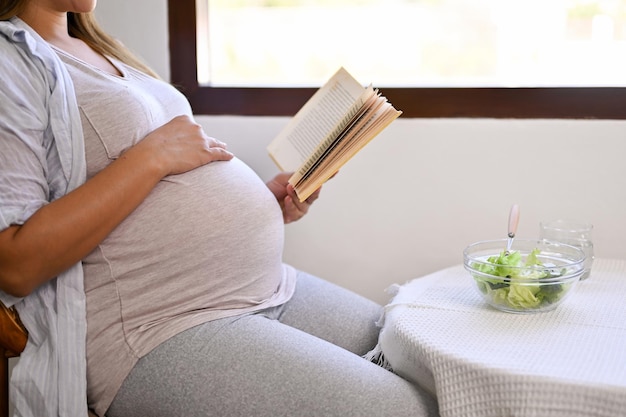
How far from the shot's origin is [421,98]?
68.7 inches

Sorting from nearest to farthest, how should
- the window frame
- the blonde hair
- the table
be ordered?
the table
the blonde hair
the window frame

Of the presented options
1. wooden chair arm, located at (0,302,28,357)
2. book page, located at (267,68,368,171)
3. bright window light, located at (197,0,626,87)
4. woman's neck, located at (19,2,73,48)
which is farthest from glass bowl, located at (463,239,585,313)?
woman's neck, located at (19,2,73,48)

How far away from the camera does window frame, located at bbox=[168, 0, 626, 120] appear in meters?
1.63

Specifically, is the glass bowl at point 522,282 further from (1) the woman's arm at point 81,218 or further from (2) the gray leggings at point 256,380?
(1) the woman's arm at point 81,218

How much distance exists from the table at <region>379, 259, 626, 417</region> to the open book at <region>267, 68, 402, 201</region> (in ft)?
0.94

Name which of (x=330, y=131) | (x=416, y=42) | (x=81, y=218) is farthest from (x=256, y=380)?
(x=416, y=42)

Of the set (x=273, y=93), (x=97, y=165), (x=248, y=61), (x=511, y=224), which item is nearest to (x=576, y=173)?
(x=511, y=224)

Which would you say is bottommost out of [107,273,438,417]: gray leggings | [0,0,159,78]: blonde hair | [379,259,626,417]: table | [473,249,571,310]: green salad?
[107,273,438,417]: gray leggings

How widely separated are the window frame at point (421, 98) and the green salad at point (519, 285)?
583 mm

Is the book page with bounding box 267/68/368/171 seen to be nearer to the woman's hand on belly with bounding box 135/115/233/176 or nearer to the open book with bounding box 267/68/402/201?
the open book with bounding box 267/68/402/201

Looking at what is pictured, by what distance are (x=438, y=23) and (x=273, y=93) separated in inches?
18.1

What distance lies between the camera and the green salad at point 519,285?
118cm

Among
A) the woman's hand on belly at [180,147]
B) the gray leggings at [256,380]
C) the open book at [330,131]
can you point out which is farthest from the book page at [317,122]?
the gray leggings at [256,380]

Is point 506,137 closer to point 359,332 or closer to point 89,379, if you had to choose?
point 359,332
